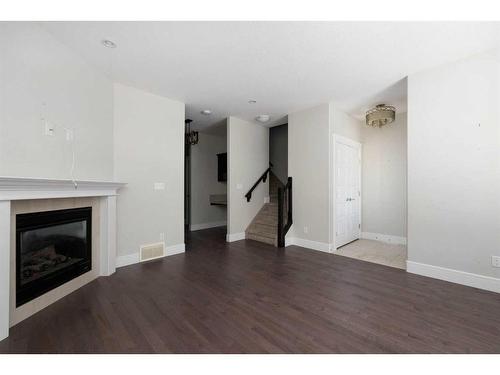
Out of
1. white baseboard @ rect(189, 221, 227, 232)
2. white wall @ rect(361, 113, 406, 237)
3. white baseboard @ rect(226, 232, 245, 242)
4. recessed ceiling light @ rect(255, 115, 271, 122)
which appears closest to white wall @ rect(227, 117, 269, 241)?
white baseboard @ rect(226, 232, 245, 242)

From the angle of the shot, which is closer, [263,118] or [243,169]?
[263,118]

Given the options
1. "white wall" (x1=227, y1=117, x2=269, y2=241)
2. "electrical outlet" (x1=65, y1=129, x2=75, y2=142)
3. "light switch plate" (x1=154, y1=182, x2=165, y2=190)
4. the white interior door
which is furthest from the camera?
"white wall" (x1=227, y1=117, x2=269, y2=241)

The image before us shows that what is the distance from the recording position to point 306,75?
9.32ft

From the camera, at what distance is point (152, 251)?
3422mm

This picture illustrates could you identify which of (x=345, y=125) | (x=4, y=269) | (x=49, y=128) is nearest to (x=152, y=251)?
(x=4, y=269)

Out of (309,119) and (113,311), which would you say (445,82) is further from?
(113,311)

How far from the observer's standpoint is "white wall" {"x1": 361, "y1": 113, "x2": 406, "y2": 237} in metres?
4.38

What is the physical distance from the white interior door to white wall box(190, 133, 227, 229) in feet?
11.8

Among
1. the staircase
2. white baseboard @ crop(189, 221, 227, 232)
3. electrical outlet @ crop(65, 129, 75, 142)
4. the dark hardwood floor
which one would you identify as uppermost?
electrical outlet @ crop(65, 129, 75, 142)

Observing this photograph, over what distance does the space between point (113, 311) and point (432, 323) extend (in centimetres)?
281

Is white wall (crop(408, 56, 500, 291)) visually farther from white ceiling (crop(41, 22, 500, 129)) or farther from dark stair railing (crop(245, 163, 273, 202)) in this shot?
dark stair railing (crop(245, 163, 273, 202))

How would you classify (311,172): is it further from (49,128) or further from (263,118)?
(49,128)

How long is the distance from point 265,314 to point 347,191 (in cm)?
327
